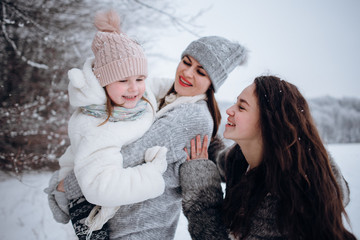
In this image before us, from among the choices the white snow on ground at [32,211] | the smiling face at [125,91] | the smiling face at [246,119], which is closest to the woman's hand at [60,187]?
the smiling face at [125,91]

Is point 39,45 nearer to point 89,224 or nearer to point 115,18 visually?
point 115,18

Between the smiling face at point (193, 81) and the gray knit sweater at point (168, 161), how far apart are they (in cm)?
22

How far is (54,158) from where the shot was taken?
3.05m

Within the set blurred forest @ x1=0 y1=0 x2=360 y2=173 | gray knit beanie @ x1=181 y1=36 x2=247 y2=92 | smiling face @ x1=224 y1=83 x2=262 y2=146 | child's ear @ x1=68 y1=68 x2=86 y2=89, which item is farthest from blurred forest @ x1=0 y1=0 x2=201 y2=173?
smiling face @ x1=224 y1=83 x2=262 y2=146

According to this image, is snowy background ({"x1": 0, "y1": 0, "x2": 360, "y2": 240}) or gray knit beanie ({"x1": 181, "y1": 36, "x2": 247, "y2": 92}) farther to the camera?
snowy background ({"x1": 0, "y1": 0, "x2": 360, "y2": 240})

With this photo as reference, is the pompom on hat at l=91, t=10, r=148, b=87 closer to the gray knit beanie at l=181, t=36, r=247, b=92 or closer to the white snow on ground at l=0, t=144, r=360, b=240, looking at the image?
the gray knit beanie at l=181, t=36, r=247, b=92

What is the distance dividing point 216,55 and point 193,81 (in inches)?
9.4

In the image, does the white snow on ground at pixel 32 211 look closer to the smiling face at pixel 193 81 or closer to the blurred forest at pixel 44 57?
the blurred forest at pixel 44 57

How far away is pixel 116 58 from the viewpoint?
1.10 metres

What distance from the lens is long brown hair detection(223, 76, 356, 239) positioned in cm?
94

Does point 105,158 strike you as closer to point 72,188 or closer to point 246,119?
point 72,188

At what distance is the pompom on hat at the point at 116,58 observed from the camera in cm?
110

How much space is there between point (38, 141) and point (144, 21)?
7.73 feet

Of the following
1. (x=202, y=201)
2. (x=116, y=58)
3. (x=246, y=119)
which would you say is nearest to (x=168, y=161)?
(x=202, y=201)
